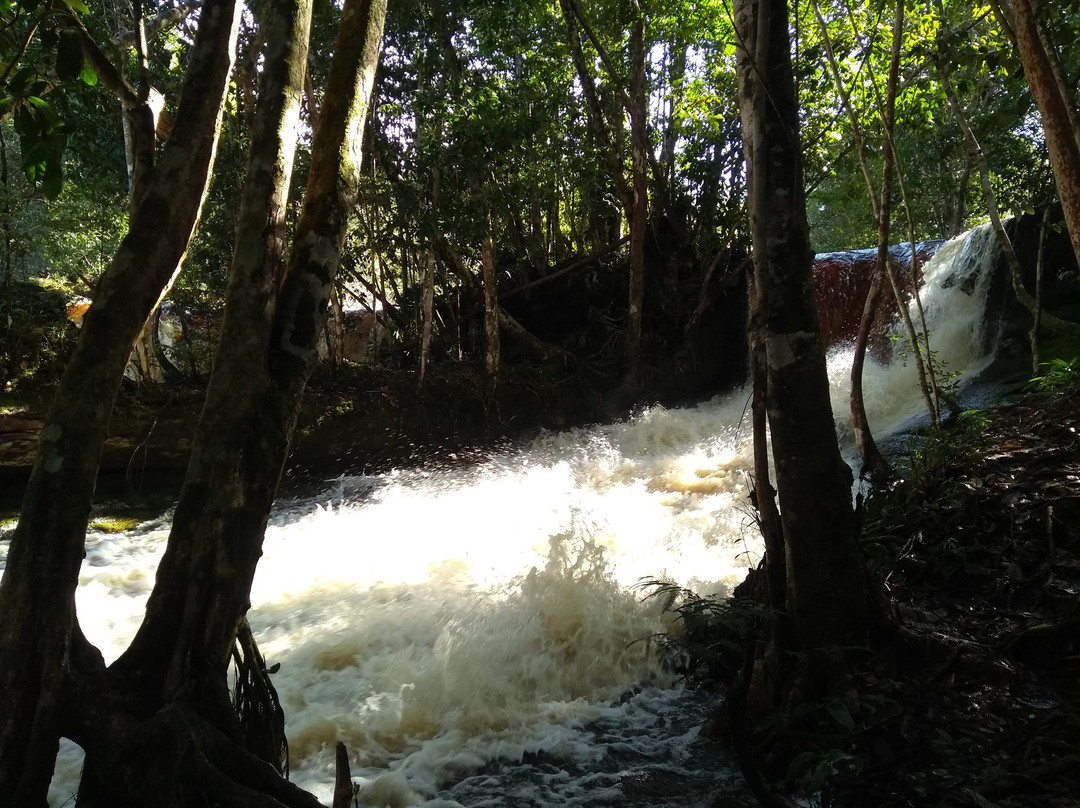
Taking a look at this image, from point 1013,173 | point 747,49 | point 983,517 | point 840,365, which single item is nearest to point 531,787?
point 983,517

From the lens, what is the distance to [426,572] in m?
6.96

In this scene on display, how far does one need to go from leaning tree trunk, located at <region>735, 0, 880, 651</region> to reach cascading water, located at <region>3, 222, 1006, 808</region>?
1075 millimetres

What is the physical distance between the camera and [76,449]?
265 centimetres

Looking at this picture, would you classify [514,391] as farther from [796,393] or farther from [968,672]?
[968,672]

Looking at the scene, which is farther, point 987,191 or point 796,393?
point 987,191

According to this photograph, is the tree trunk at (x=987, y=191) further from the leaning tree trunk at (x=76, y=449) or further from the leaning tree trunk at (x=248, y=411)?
the leaning tree trunk at (x=76, y=449)

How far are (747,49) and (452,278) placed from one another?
10.8 m

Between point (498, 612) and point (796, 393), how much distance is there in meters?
3.24

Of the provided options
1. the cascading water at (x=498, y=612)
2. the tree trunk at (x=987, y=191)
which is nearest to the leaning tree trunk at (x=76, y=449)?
the cascading water at (x=498, y=612)

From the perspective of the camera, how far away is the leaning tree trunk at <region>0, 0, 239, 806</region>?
96.1 inches

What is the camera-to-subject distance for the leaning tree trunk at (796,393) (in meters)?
3.35

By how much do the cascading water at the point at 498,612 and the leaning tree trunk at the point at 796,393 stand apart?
3.53 feet

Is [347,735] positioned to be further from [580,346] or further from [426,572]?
[580,346]

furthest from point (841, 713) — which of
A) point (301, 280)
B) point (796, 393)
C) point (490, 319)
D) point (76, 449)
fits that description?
point (490, 319)
